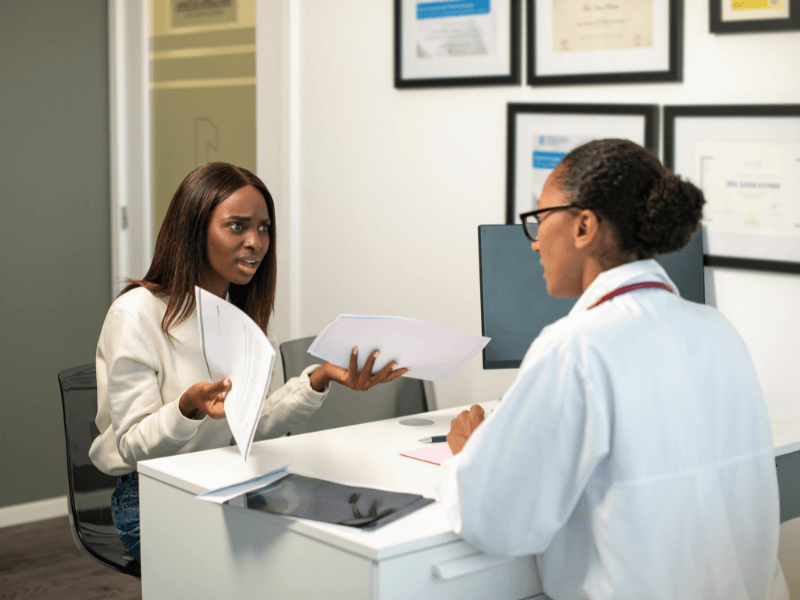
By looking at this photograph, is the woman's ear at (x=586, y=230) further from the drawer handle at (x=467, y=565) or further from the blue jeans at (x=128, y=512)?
the blue jeans at (x=128, y=512)

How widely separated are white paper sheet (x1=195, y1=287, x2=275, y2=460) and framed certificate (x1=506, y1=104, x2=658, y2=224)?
1.16 meters

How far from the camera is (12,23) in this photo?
3.62 m

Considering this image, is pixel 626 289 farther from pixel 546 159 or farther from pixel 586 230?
pixel 546 159

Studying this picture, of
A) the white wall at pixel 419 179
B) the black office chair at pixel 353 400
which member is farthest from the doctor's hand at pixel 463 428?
the black office chair at pixel 353 400

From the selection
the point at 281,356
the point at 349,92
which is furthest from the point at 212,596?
the point at 349,92

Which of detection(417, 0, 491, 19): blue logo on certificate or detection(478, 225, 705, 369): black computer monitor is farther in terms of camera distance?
detection(417, 0, 491, 19): blue logo on certificate

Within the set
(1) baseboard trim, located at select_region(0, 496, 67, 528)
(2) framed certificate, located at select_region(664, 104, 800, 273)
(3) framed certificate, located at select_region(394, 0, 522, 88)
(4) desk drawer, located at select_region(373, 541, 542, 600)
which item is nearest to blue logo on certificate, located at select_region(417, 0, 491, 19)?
(3) framed certificate, located at select_region(394, 0, 522, 88)

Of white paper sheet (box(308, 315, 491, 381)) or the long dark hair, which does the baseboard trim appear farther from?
white paper sheet (box(308, 315, 491, 381))

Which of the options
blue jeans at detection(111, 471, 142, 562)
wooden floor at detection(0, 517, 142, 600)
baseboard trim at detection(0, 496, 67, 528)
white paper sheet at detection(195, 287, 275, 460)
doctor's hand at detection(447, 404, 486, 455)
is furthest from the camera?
baseboard trim at detection(0, 496, 67, 528)

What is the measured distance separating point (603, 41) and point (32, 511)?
290 centimetres

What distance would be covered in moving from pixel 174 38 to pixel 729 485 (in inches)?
120

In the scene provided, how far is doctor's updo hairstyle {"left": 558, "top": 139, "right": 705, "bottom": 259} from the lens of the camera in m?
1.34

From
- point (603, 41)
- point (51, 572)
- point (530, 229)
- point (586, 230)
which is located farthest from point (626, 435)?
point (51, 572)

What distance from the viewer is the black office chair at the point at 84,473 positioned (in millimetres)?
2229
